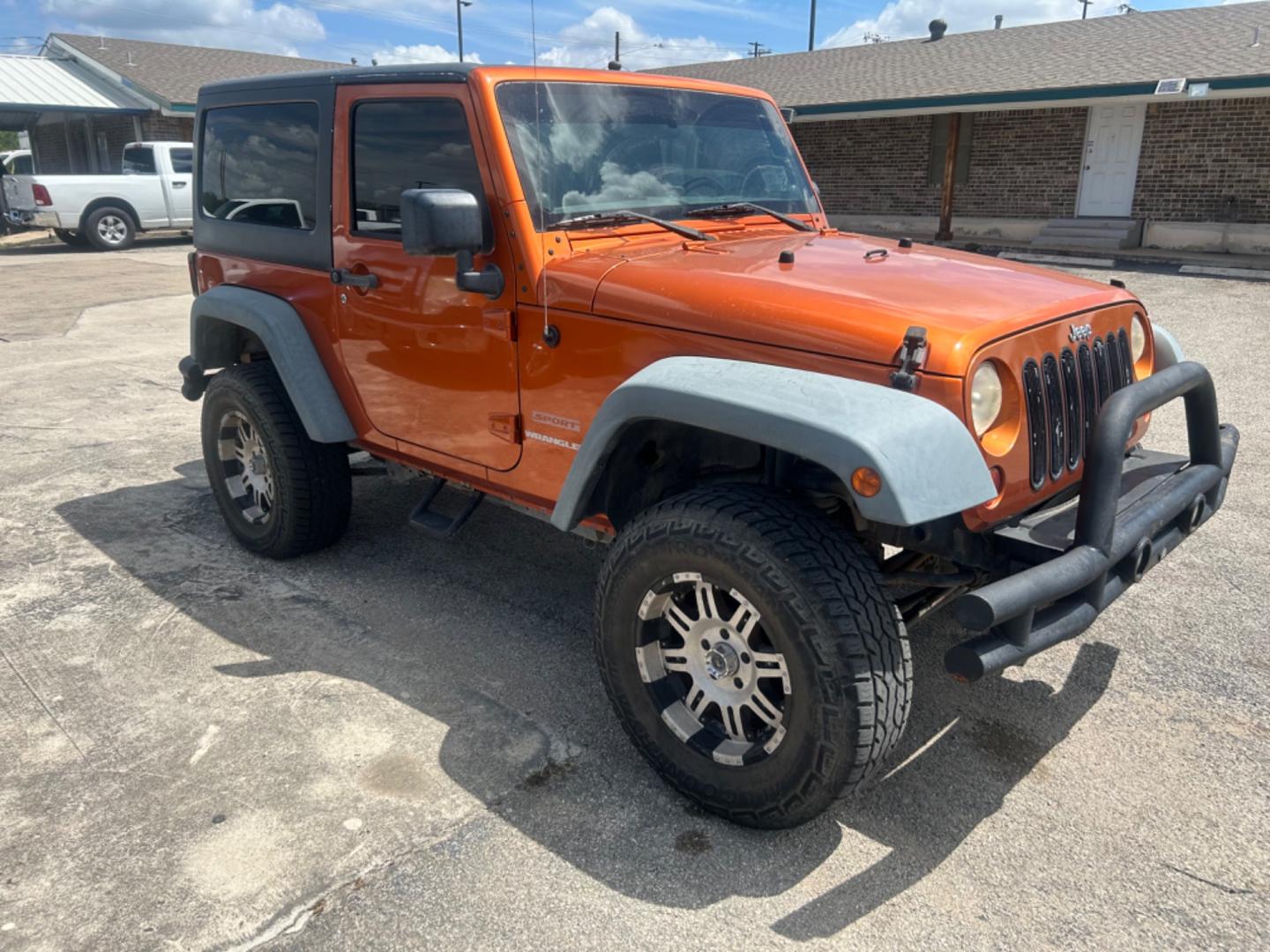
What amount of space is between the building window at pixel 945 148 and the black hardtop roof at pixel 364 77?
57.4 ft

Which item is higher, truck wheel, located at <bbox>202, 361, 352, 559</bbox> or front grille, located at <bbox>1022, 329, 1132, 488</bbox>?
front grille, located at <bbox>1022, 329, 1132, 488</bbox>

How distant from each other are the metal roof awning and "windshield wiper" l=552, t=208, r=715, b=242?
→ 25893 mm

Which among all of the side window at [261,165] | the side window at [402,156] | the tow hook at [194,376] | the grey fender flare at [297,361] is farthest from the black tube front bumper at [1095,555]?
the tow hook at [194,376]

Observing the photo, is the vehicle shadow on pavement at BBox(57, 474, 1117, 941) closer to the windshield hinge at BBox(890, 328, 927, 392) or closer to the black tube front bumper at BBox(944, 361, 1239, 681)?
the black tube front bumper at BBox(944, 361, 1239, 681)

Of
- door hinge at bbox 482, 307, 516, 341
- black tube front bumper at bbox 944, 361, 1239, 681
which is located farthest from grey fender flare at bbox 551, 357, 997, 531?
door hinge at bbox 482, 307, 516, 341

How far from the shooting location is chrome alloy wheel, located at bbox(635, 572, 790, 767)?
2.62m

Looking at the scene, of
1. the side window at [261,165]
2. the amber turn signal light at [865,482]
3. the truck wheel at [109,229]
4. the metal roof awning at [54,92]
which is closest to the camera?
the amber turn signal light at [865,482]

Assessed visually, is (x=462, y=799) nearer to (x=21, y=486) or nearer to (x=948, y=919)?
(x=948, y=919)

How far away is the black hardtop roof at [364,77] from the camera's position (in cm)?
330

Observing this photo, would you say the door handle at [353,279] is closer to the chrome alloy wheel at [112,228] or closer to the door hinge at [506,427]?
the door hinge at [506,427]

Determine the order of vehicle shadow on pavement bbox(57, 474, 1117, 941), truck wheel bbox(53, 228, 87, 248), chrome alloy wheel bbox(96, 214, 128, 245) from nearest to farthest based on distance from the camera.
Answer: vehicle shadow on pavement bbox(57, 474, 1117, 941)
chrome alloy wheel bbox(96, 214, 128, 245)
truck wheel bbox(53, 228, 87, 248)

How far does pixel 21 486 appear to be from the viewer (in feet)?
18.1

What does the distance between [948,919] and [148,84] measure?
2799cm

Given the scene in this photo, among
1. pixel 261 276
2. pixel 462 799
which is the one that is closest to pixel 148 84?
pixel 261 276
